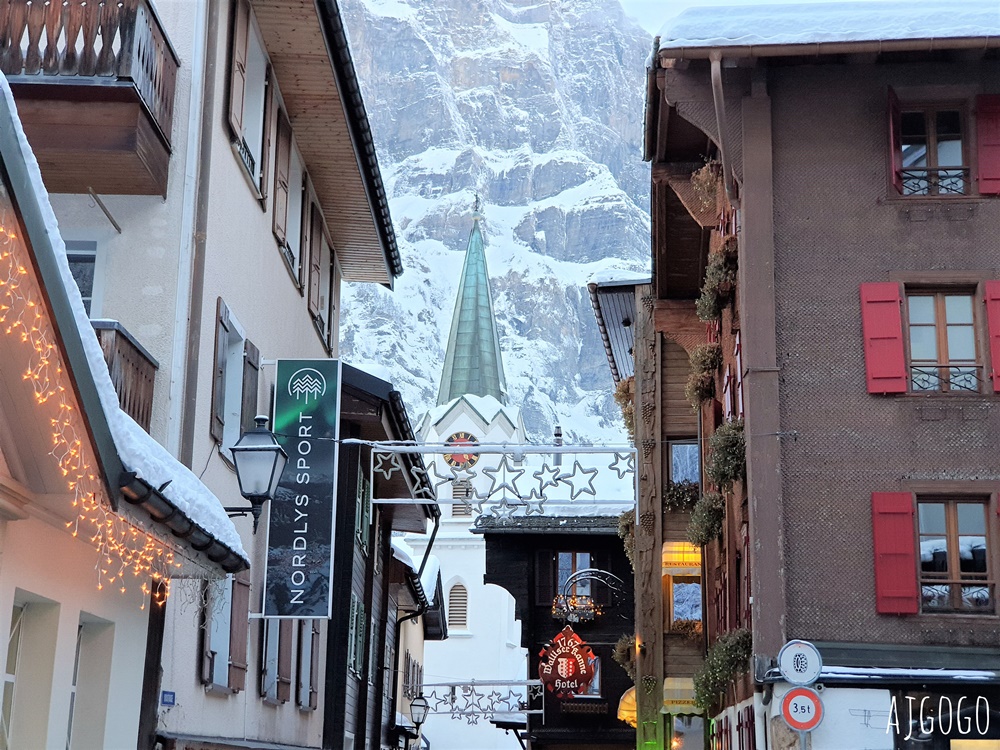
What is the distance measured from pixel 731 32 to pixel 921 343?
389 centimetres

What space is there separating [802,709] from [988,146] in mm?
6627

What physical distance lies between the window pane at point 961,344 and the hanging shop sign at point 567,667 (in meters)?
18.7

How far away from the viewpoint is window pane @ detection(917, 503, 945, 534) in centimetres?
1542

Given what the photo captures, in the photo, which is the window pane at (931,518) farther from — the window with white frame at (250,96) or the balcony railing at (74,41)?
the balcony railing at (74,41)

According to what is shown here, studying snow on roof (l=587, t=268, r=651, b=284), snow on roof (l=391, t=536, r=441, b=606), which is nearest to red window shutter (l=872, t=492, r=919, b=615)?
snow on roof (l=587, t=268, r=651, b=284)

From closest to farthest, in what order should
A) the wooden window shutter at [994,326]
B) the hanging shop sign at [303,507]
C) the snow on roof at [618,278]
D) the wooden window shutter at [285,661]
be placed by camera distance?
the wooden window shutter at [994,326] < the hanging shop sign at [303,507] < the wooden window shutter at [285,661] < the snow on roof at [618,278]

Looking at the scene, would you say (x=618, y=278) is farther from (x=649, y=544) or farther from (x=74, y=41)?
(x=74, y=41)

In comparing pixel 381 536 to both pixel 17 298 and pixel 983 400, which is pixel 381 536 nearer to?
pixel 983 400

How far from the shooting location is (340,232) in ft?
78.3

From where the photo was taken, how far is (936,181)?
16453 millimetres

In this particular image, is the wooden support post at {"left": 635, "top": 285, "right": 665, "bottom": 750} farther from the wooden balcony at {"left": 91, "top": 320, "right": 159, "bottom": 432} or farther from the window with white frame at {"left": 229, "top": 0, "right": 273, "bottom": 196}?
the wooden balcony at {"left": 91, "top": 320, "right": 159, "bottom": 432}

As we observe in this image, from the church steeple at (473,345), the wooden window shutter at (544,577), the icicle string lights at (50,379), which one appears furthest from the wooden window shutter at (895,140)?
the church steeple at (473,345)

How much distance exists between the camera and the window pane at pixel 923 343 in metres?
16.0

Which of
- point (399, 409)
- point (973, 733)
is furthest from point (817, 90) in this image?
point (399, 409)
